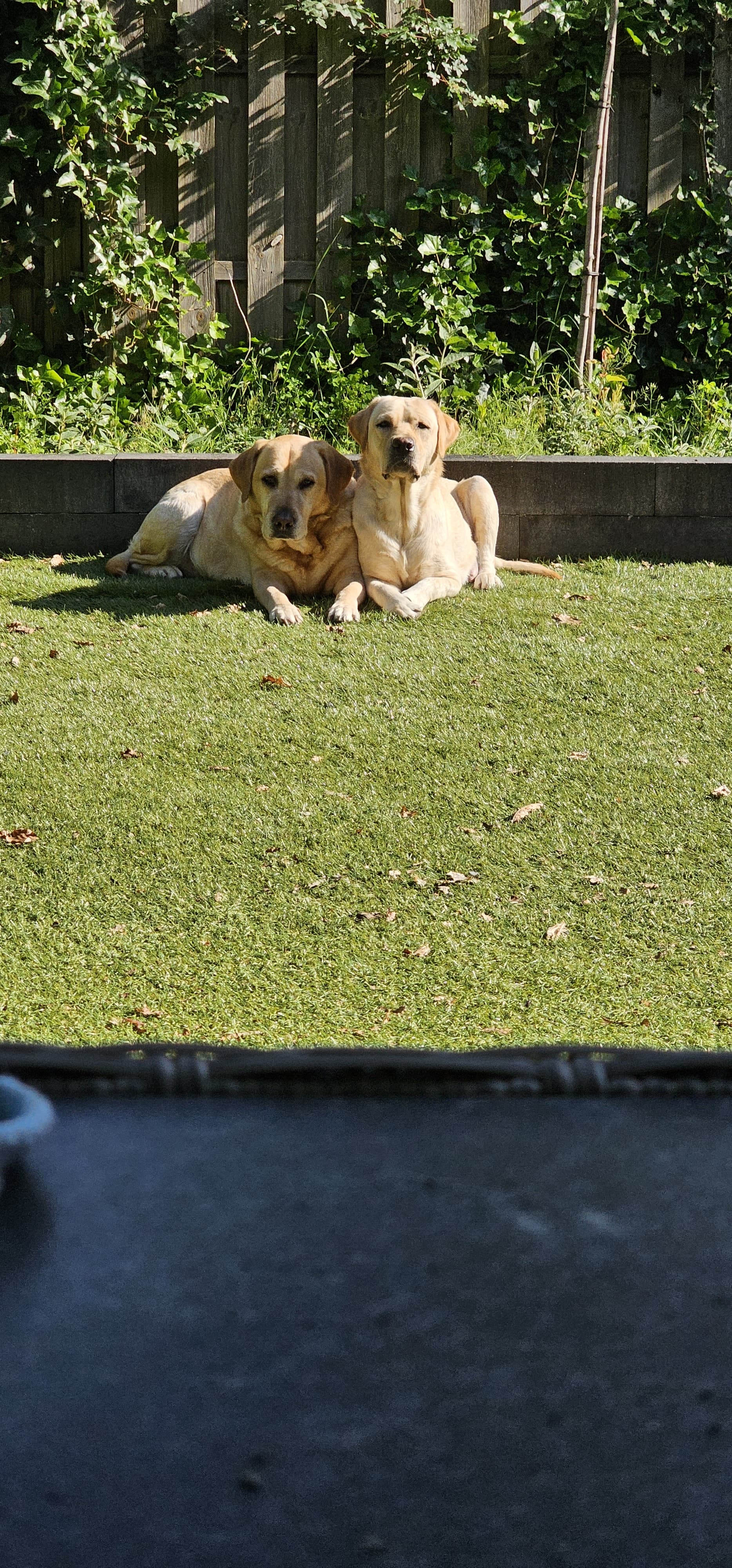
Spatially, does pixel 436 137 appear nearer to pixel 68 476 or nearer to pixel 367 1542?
pixel 68 476

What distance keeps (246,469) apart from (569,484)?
5.58ft

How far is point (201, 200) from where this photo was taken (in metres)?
8.30

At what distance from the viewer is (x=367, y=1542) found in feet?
2.54

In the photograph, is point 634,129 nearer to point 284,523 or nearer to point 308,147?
point 308,147

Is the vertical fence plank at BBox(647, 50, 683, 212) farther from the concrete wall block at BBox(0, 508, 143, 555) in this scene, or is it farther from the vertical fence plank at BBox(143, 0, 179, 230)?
the concrete wall block at BBox(0, 508, 143, 555)

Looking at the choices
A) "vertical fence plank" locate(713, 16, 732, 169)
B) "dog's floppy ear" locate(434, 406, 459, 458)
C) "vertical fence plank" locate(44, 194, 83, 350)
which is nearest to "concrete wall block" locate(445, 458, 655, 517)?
"dog's floppy ear" locate(434, 406, 459, 458)

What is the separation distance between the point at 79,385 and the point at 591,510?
332cm

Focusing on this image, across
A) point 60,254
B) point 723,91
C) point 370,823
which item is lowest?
point 370,823

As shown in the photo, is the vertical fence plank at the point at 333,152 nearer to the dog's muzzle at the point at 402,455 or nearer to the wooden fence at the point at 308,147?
the wooden fence at the point at 308,147

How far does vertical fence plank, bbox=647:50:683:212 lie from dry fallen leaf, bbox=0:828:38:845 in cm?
650

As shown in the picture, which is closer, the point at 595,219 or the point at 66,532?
the point at 66,532

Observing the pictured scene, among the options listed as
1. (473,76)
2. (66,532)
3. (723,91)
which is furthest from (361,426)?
(723,91)

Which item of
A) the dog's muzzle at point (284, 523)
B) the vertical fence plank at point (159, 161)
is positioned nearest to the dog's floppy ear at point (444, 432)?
the dog's muzzle at point (284, 523)

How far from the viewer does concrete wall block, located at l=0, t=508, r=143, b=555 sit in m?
7.07
